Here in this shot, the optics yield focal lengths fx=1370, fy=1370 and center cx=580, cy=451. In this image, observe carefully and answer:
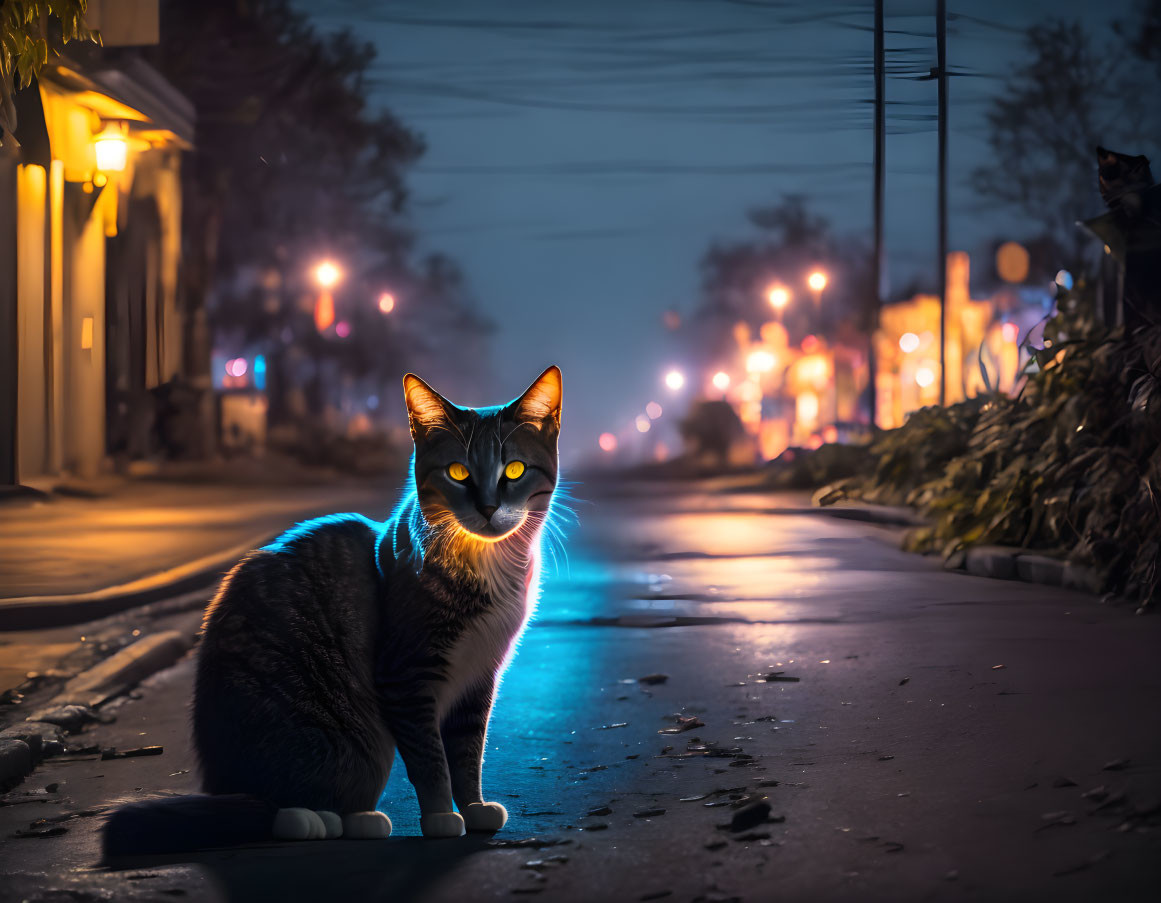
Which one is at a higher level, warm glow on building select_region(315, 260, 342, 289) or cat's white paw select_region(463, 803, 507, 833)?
warm glow on building select_region(315, 260, 342, 289)

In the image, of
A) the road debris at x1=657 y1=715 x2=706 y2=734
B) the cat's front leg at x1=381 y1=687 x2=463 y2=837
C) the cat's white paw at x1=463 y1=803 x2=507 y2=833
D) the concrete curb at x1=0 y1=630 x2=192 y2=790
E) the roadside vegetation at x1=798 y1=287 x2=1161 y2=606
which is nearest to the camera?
the cat's front leg at x1=381 y1=687 x2=463 y2=837

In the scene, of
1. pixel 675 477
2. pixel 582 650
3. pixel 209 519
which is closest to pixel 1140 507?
pixel 582 650

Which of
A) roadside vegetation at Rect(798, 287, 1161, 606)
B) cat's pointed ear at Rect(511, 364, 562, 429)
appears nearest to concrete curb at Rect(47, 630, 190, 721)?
cat's pointed ear at Rect(511, 364, 562, 429)

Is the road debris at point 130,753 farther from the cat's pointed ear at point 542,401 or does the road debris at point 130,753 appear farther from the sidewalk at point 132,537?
the sidewalk at point 132,537

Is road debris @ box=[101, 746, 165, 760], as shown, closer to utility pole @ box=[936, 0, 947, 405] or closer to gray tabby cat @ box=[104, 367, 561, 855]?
gray tabby cat @ box=[104, 367, 561, 855]

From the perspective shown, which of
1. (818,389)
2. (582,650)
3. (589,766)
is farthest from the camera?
(818,389)

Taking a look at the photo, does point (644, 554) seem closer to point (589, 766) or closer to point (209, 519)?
point (209, 519)

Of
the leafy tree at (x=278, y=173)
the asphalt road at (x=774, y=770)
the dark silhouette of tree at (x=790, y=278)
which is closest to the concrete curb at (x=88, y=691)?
the asphalt road at (x=774, y=770)

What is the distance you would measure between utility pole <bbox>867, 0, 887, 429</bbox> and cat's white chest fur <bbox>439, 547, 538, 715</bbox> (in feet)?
68.9

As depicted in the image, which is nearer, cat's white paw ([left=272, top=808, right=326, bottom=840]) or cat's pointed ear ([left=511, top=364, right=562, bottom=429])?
cat's white paw ([left=272, top=808, right=326, bottom=840])

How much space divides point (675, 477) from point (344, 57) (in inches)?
585

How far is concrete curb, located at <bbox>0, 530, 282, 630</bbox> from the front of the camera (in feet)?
33.5

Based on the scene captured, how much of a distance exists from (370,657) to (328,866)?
29.5 inches

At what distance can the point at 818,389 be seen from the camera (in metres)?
80.8
